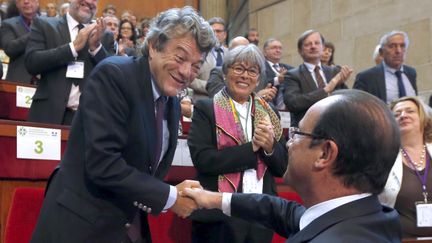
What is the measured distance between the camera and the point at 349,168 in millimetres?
1560

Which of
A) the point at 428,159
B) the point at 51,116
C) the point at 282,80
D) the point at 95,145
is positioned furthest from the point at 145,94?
the point at 282,80

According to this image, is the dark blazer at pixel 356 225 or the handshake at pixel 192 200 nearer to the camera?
the dark blazer at pixel 356 225

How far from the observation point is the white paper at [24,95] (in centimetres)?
446

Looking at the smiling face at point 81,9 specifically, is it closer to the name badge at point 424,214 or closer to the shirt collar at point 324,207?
the name badge at point 424,214

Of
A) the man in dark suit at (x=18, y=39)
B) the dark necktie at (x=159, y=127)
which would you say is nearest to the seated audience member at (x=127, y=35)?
the man in dark suit at (x=18, y=39)

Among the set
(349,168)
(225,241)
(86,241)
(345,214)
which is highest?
(349,168)

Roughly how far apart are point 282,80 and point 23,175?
299 centimetres

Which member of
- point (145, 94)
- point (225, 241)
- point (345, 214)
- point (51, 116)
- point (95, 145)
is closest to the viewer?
point (345, 214)

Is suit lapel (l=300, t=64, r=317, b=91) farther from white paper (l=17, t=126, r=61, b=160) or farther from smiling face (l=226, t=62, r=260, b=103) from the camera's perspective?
white paper (l=17, t=126, r=61, b=160)

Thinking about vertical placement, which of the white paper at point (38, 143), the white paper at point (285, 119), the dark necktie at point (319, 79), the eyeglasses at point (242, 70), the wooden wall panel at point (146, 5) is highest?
the wooden wall panel at point (146, 5)

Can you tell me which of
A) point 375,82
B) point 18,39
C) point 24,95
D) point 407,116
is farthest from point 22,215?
point 375,82

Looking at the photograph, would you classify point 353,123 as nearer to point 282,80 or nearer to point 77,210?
point 77,210

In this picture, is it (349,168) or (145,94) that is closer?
(349,168)

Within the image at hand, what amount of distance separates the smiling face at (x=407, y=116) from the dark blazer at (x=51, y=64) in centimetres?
181
